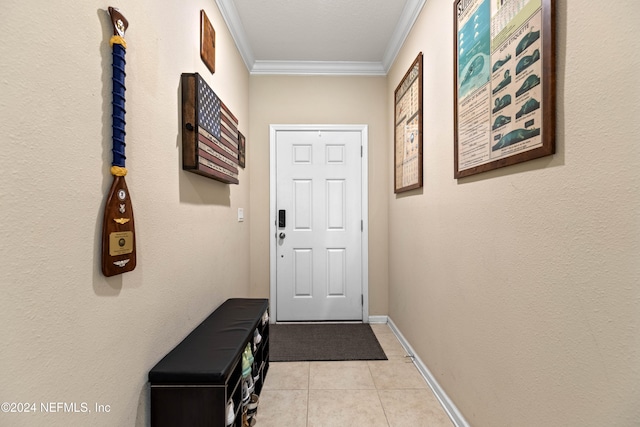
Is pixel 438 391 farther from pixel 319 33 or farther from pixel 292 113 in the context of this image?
pixel 319 33

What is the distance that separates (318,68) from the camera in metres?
3.25

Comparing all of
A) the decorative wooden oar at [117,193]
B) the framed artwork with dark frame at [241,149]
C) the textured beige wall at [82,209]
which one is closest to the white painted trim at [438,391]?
the textured beige wall at [82,209]

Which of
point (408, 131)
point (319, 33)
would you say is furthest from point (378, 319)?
point (319, 33)

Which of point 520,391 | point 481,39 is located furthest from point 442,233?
point 481,39

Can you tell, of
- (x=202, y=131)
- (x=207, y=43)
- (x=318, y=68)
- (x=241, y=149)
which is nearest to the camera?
(x=202, y=131)

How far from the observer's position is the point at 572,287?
0.94m

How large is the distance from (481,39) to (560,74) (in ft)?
1.91

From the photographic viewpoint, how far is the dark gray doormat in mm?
2518

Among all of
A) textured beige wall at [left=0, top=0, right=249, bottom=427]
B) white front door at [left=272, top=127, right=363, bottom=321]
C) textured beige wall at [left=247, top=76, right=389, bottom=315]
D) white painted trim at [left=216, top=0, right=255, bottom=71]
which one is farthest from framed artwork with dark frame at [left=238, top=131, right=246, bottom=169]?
textured beige wall at [left=0, top=0, right=249, bottom=427]

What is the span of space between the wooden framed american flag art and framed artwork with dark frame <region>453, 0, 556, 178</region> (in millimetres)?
1384

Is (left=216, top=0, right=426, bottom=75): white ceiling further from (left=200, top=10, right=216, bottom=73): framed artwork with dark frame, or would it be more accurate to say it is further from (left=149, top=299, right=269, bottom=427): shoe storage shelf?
(left=149, top=299, right=269, bottom=427): shoe storage shelf

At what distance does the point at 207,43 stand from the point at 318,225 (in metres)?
1.96

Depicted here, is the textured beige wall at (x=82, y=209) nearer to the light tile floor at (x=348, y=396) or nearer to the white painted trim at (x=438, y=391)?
the light tile floor at (x=348, y=396)

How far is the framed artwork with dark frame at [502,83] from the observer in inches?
40.5
